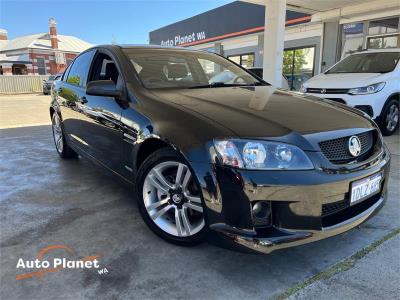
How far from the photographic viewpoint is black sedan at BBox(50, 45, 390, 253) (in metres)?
1.96

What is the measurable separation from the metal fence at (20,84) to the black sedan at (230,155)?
29.1 meters

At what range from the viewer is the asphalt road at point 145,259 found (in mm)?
2002

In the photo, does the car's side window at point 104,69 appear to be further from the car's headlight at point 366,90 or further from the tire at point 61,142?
the car's headlight at point 366,90

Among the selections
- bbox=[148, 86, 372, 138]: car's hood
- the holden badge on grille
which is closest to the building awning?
bbox=[148, 86, 372, 138]: car's hood

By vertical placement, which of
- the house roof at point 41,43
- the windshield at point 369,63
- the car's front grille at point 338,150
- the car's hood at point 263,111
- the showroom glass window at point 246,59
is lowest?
the car's front grille at point 338,150

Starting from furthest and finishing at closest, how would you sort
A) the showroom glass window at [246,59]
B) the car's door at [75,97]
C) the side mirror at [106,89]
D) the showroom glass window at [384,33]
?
the showroom glass window at [246,59], the showroom glass window at [384,33], the car's door at [75,97], the side mirror at [106,89]

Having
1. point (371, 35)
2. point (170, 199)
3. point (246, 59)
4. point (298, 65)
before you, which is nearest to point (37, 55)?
point (246, 59)

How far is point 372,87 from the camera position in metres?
5.98

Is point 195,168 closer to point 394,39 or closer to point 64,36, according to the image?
point 394,39

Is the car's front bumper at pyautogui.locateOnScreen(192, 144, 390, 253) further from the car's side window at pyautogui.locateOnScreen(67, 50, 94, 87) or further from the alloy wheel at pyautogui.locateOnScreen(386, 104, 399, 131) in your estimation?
the alloy wheel at pyautogui.locateOnScreen(386, 104, 399, 131)

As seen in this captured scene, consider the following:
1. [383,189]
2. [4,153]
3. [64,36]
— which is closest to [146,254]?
[383,189]

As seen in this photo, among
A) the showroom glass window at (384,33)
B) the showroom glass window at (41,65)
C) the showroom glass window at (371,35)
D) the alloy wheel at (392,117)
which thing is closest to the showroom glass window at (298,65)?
the showroom glass window at (371,35)

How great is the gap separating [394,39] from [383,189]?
962cm

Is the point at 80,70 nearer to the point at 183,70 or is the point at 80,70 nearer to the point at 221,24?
the point at 183,70
